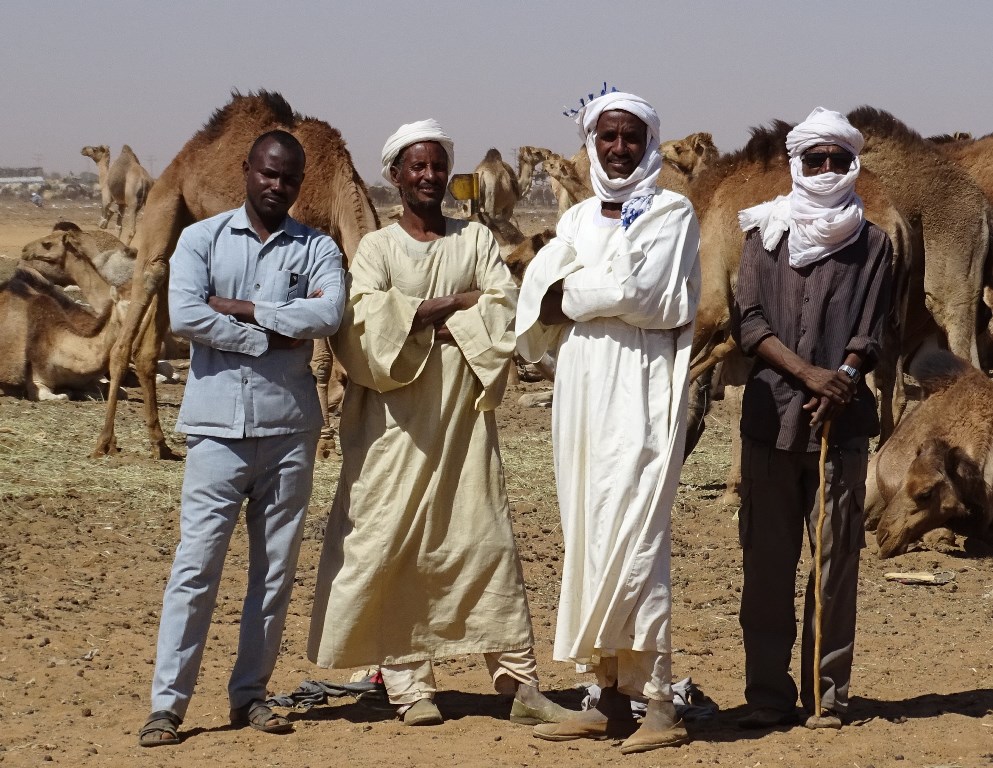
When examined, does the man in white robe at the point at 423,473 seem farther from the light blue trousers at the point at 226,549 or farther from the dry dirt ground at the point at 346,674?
the dry dirt ground at the point at 346,674

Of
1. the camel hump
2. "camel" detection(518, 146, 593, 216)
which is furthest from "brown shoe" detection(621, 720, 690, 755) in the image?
"camel" detection(518, 146, 593, 216)

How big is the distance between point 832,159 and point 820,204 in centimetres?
16

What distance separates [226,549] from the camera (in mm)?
4645

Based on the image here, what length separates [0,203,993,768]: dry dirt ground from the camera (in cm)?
455

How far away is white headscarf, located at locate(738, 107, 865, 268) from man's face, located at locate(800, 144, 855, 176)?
0.02m

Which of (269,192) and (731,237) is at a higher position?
(731,237)

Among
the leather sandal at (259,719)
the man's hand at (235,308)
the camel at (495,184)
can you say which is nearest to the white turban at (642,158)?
the man's hand at (235,308)

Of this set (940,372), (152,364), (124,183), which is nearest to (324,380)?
(152,364)

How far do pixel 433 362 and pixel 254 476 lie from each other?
741mm

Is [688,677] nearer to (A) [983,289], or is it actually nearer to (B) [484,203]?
(A) [983,289]

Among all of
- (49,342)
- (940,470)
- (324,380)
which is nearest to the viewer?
(940,470)

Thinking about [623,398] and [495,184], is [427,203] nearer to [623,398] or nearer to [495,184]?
[623,398]

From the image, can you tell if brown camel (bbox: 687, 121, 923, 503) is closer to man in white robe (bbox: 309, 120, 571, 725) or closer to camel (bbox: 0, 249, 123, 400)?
man in white robe (bbox: 309, 120, 571, 725)

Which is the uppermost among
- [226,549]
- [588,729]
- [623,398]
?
[623,398]
